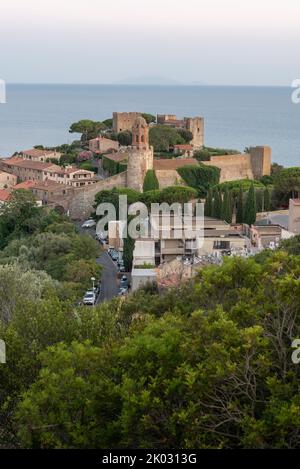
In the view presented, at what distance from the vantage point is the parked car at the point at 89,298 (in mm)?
19359

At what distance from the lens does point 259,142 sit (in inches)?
3536

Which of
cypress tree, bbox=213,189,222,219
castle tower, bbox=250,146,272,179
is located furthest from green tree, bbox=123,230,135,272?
castle tower, bbox=250,146,272,179

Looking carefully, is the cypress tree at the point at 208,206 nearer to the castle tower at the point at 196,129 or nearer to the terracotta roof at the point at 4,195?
the terracotta roof at the point at 4,195

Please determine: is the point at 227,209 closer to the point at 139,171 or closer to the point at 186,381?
the point at 139,171

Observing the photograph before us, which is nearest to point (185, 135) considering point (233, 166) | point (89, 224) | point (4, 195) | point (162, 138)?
point (162, 138)

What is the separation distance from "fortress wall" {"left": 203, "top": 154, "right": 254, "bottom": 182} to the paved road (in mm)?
14331

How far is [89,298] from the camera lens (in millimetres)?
19781

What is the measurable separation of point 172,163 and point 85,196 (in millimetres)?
4828

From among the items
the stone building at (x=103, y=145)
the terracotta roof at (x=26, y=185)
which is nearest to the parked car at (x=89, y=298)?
the terracotta roof at (x=26, y=185)

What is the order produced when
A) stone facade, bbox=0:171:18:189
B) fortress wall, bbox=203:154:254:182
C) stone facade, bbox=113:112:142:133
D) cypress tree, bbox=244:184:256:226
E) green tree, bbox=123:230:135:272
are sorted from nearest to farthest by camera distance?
green tree, bbox=123:230:135:272 → cypress tree, bbox=244:184:256:226 → fortress wall, bbox=203:154:254:182 → stone facade, bbox=0:171:18:189 → stone facade, bbox=113:112:142:133

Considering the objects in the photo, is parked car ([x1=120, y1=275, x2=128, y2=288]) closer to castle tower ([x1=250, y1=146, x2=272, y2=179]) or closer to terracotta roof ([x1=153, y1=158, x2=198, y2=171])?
terracotta roof ([x1=153, y1=158, x2=198, y2=171])

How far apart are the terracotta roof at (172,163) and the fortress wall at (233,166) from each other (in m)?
1.19

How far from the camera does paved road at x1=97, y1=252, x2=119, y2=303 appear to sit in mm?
21052
